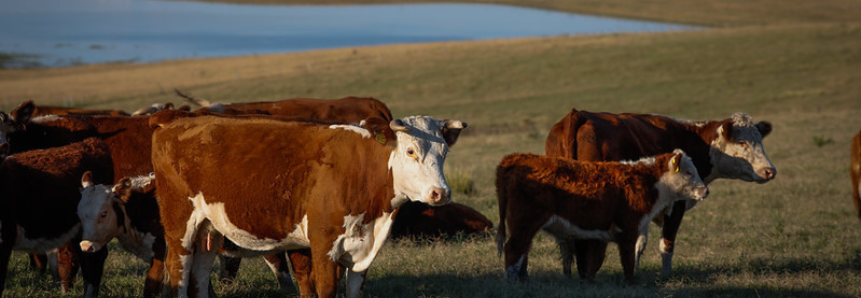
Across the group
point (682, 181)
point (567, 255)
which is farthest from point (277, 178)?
point (682, 181)

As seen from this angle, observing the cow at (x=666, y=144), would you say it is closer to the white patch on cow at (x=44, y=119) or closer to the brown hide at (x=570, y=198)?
the brown hide at (x=570, y=198)

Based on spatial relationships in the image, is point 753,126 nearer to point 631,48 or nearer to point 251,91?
point 251,91

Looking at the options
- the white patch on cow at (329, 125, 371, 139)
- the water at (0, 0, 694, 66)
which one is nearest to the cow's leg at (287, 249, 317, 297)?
the white patch on cow at (329, 125, 371, 139)

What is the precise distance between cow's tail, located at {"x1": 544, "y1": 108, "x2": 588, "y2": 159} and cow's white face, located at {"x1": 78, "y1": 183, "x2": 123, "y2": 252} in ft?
15.4

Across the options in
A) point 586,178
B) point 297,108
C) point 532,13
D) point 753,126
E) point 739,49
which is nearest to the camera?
point 586,178

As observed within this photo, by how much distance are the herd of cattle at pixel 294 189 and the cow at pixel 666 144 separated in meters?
0.02

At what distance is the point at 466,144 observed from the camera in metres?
24.3

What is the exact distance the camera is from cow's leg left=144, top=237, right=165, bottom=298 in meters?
7.16

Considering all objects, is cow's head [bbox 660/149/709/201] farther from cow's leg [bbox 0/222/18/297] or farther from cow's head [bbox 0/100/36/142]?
cow's head [bbox 0/100/36/142]

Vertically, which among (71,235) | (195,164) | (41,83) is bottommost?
(41,83)

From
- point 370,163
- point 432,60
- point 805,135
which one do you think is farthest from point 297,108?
point 432,60

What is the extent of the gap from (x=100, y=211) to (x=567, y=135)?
15.8 ft

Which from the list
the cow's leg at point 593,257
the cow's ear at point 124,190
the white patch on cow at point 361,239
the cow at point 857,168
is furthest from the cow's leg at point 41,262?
the cow at point 857,168

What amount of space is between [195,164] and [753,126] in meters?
6.58
